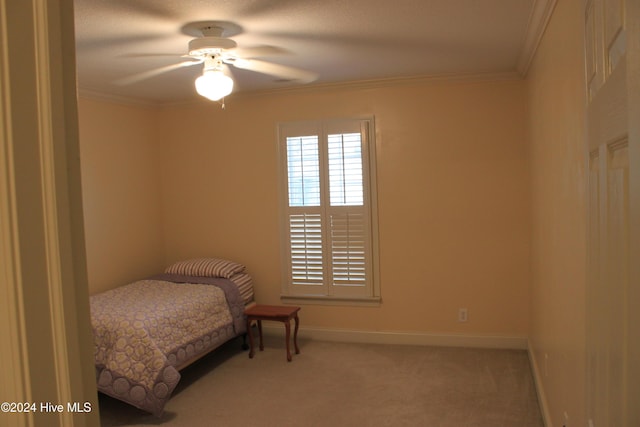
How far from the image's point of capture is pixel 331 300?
15.9ft

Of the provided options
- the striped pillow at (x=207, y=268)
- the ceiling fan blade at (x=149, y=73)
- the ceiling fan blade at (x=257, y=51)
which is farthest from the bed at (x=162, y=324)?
the ceiling fan blade at (x=257, y=51)

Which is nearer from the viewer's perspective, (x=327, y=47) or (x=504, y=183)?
(x=327, y=47)

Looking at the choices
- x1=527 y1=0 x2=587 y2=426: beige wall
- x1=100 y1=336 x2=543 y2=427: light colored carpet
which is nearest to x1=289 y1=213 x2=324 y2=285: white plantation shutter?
x1=100 y1=336 x2=543 y2=427: light colored carpet

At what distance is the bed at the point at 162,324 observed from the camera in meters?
3.29

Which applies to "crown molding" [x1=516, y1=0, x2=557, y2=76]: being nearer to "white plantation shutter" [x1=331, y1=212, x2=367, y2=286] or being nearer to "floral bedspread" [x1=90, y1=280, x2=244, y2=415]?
"white plantation shutter" [x1=331, y1=212, x2=367, y2=286]

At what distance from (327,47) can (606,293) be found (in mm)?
2882

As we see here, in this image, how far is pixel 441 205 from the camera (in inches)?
177

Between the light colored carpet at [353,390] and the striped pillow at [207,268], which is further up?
the striped pillow at [207,268]

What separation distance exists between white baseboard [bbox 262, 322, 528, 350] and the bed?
0.67 metres

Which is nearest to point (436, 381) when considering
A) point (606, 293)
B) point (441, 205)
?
point (441, 205)

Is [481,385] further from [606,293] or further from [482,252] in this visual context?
[606,293]

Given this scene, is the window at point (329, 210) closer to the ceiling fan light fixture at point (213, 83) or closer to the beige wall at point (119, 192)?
the beige wall at point (119, 192)

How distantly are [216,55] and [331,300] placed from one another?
2604mm

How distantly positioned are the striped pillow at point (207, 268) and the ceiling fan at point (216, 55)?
190cm
